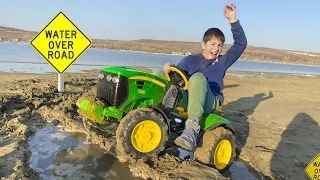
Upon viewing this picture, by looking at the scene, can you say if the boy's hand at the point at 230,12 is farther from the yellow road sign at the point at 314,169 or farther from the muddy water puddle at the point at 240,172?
the yellow road sign at the point at 314,169

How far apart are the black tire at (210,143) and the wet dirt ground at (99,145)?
197mm

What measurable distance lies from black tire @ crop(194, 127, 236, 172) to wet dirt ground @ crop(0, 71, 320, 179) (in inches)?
7.8

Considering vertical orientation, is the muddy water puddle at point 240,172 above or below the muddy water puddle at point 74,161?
below

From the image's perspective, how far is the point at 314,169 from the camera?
361 cm

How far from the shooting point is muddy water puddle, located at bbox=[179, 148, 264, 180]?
178 inches

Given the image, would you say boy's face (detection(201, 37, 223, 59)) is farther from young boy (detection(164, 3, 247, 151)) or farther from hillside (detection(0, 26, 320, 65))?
hillside (detection(0, 26, 320, 65))

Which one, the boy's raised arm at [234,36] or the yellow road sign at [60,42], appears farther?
the yellow road sign at [60,42]

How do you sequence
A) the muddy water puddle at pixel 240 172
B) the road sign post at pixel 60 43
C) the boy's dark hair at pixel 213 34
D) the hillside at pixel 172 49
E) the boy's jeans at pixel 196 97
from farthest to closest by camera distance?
1. the hillside at pixel 172 49
2. the road sign post at pixel 60 43
3. the boy's dark hair at pixel 213 34
4. the muddy water puddle at pixel 240 172
5. the boy's jeans at pixel 196 97

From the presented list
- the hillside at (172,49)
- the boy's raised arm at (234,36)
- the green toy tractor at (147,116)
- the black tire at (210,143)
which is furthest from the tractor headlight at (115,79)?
the hillside at (172,49)

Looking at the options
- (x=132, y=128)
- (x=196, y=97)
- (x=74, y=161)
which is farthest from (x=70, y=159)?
(x=196, y=97)

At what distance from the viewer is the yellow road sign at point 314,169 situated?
140 inches

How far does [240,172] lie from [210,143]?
2.50ft

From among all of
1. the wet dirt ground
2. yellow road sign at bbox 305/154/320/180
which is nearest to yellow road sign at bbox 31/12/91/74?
the wet dirt ground

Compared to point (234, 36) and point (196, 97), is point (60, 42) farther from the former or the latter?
point (196, 97)
